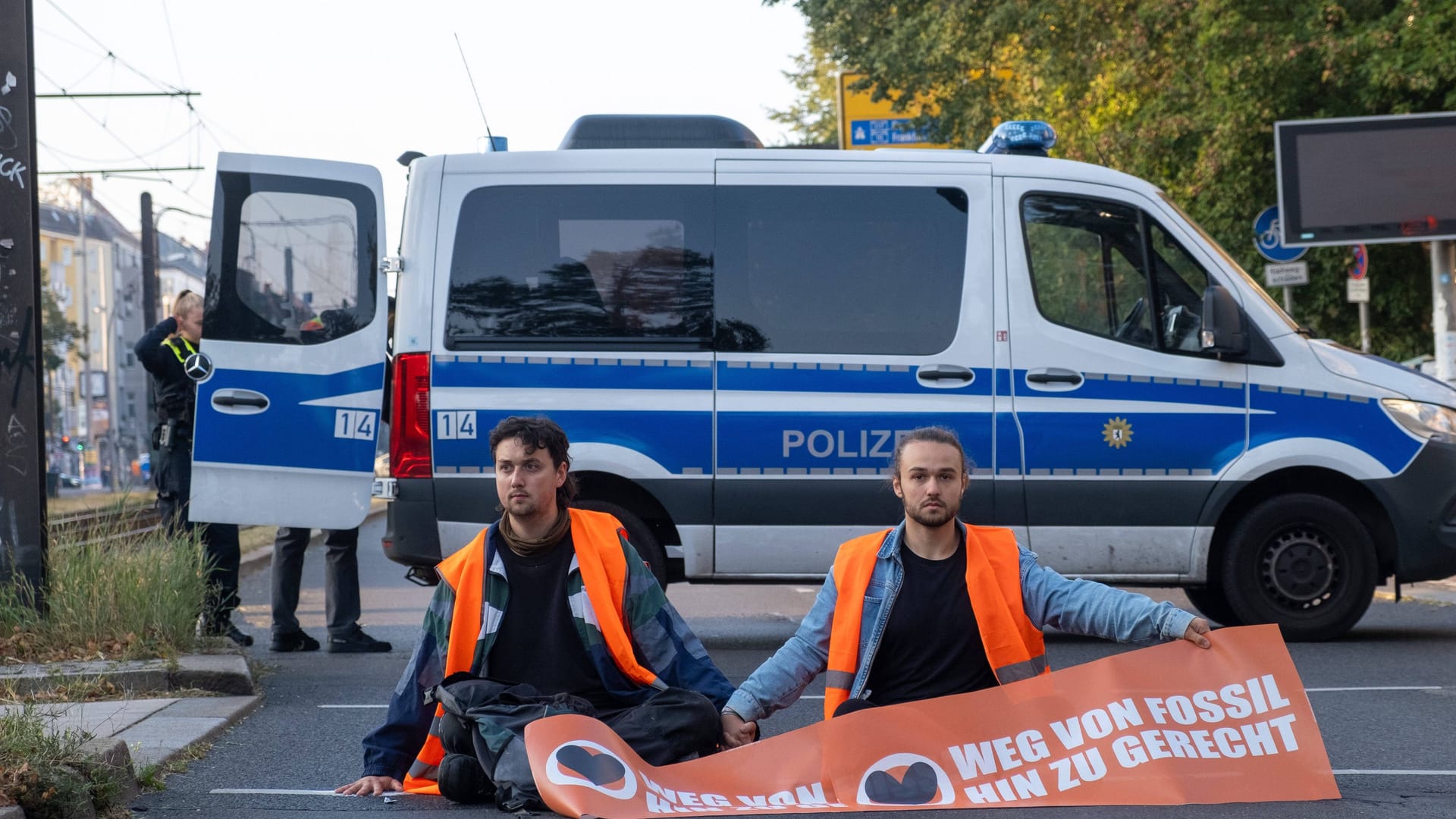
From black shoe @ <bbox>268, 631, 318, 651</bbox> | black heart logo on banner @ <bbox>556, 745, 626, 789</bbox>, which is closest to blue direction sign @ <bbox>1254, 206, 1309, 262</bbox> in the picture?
black shoe @ <bbox>268, 631, 318, 651</bbox>

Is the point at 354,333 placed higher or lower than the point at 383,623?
higher

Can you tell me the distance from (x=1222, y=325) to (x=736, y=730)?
4.73 meters

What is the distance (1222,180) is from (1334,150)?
7223 millimetres

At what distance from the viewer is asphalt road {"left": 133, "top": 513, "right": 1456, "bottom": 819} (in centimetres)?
513

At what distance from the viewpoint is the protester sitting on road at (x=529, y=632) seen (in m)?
5.00

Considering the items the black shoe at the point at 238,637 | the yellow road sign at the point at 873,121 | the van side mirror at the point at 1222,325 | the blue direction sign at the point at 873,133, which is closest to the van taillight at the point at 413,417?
the black shoe at the point at 238,637

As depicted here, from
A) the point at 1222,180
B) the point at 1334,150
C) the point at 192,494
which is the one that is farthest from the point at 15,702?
the point at 1222,180

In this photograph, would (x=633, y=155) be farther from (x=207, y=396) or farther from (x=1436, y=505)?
(x=1436, y=505)

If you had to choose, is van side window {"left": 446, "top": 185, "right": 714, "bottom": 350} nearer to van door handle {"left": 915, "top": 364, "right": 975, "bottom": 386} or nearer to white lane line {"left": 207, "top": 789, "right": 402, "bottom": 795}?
van door handle {"left": 915, "top": 364, "right": 975, "bottom": 386}

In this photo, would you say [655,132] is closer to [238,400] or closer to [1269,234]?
[238,400]

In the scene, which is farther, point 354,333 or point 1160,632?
point 354,333

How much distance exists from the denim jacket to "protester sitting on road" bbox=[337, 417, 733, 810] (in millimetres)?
241

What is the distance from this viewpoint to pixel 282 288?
8672mm

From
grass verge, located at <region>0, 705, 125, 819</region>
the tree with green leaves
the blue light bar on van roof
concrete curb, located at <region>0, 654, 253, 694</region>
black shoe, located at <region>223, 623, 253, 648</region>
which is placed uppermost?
the tree with green leaves
